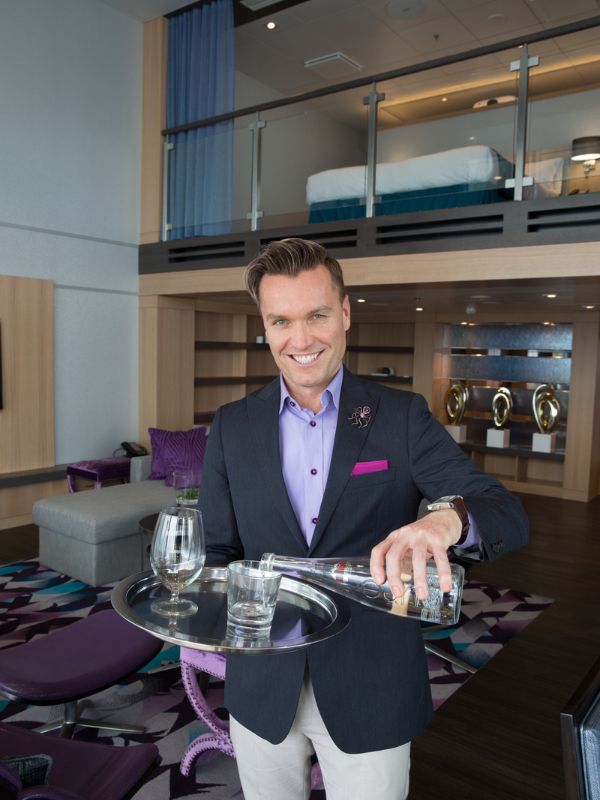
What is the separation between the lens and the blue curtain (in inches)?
251

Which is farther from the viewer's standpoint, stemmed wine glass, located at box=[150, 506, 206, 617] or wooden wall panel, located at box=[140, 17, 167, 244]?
wooden wall panel, located at box=[140, 17, 167, 244]

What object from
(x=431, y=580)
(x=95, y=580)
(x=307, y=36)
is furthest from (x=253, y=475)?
(x=307, y=36)

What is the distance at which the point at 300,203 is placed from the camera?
5.63m

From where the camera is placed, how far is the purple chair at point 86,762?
5.22 ft

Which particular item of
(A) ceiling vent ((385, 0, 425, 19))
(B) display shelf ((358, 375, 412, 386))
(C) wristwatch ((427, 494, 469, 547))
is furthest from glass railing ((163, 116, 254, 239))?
(C) wristwatch ((427, 494, 469, 547))

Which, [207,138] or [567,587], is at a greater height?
[207,138]

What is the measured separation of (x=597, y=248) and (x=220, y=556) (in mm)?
3630

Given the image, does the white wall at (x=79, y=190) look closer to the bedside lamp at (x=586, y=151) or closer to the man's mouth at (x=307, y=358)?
the bedside lamp at (x=586, y=151)

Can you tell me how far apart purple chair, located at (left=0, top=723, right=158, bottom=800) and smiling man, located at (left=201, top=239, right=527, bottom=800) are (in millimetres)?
351

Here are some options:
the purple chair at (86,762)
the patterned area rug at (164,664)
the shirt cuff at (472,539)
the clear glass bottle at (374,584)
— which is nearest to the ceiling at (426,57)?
the patterned area rug at (164,664)

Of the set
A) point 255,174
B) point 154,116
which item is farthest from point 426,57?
point 154,116

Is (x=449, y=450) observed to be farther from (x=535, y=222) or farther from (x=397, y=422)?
(x=535, y=222)

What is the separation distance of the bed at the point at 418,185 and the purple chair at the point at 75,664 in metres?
3.56

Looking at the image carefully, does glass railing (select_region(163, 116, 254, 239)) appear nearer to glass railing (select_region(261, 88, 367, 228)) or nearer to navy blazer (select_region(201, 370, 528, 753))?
glass railing (select_region(261, 88, 367, 228))
